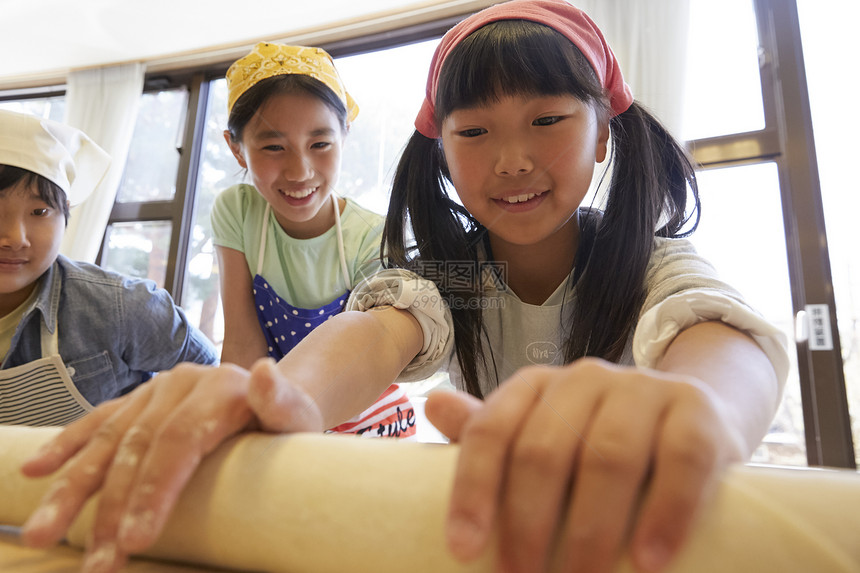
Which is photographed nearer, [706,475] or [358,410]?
[706,475]


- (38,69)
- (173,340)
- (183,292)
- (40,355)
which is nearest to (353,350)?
(173,340)

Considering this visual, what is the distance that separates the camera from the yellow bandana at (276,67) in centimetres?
99

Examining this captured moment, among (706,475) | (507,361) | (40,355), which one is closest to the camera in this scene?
(706,475)

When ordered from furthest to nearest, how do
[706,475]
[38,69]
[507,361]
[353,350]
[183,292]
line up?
[38,69]
[183,292]
[507,361]
[353,350]
[706,475]

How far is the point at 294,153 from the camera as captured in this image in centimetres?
98

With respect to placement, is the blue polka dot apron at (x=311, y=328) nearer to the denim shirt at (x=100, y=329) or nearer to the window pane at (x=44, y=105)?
the denim shirt at (x=100, y=329)

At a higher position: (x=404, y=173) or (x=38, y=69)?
(x=38, y=69)

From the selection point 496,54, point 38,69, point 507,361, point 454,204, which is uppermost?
point 38,69

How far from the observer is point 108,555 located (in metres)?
0.21

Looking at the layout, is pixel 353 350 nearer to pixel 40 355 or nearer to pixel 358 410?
Result: pixel 358 410

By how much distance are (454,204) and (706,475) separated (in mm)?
563

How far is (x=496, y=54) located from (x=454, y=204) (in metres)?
0.21

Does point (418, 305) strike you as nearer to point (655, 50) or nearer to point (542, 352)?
point (542, 352)

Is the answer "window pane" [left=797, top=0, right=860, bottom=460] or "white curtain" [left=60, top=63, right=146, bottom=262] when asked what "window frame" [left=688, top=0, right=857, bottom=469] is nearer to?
"window pane" [left=797, top=0, right=860, bottom=460]
